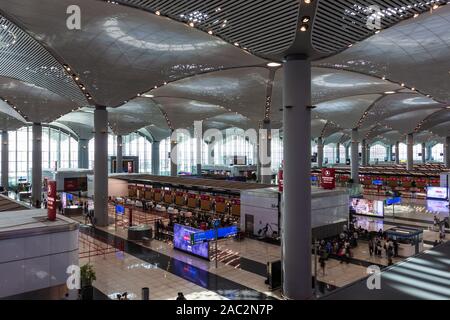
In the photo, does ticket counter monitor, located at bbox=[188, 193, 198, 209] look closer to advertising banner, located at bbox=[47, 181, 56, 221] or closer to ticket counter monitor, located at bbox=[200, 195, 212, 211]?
ticket counter monitor, located at bbox=[200, 195, 212, 211]

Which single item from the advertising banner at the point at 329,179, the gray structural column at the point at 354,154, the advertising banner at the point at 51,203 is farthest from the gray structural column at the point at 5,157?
the gray structural column at the point at 354,154

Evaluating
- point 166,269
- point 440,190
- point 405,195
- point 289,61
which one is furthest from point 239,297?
point 405,195

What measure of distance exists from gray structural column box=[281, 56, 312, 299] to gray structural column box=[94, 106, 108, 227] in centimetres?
1785

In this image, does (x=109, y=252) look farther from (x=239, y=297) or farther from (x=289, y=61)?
(x=289, y=61)

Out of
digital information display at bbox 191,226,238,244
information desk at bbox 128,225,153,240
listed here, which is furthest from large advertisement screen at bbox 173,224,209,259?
information desk at bbox 128,225,153,240

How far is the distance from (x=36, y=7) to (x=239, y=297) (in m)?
12.9

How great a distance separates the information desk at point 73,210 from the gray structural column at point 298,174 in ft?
77.9

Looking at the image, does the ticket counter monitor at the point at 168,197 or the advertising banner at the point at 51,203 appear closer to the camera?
the advertising banner at the point at 51,203

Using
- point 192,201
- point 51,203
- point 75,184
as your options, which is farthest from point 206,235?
point 75,184

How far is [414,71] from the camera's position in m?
22.9

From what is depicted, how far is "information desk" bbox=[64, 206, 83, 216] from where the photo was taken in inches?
1225

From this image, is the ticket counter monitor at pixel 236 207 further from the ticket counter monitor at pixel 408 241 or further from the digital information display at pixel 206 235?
the ticket counter monitor at pixel 408 241

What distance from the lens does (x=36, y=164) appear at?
37375 mm

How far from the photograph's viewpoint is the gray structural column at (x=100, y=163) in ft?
88.3
